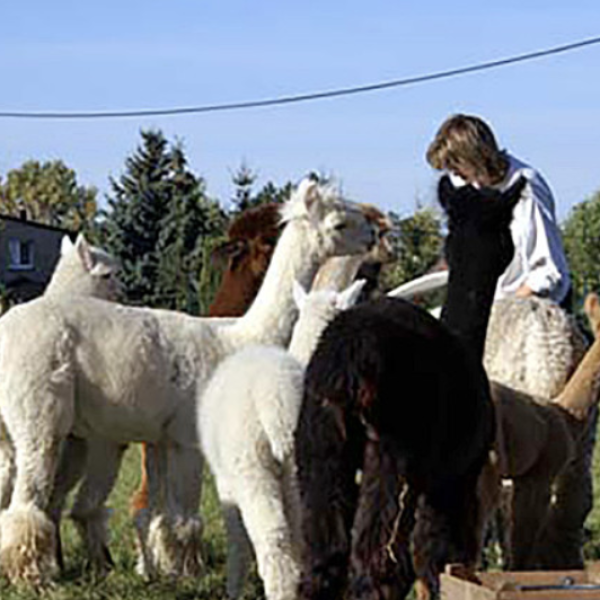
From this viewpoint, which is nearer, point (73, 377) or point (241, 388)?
point (241, 388)

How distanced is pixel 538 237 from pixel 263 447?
174 centimetres

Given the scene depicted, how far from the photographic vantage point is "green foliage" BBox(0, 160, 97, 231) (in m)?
90.7

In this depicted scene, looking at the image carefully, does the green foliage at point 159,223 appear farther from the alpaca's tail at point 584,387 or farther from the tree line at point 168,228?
the alpaca's tail at point 584,387

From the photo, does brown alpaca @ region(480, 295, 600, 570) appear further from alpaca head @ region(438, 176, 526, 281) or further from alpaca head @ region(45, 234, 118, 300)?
alpaca head @ region(45, 234, 118, 300)

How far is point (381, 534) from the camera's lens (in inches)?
220

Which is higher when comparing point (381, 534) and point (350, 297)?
point (350, 297)

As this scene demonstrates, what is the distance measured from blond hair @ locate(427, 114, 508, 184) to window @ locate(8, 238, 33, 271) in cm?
6499

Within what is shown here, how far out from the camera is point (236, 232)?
9344 millimetres

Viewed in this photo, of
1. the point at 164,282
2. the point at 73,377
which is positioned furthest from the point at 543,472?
the point at 164,282

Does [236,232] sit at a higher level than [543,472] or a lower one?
higher

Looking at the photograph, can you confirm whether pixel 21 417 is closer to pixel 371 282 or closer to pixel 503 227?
pixel 371 282

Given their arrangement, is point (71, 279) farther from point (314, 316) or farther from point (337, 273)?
point (314, 316)

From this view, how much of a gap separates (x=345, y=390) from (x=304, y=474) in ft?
1.38

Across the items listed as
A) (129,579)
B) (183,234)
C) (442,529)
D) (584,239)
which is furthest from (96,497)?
(584,239)
